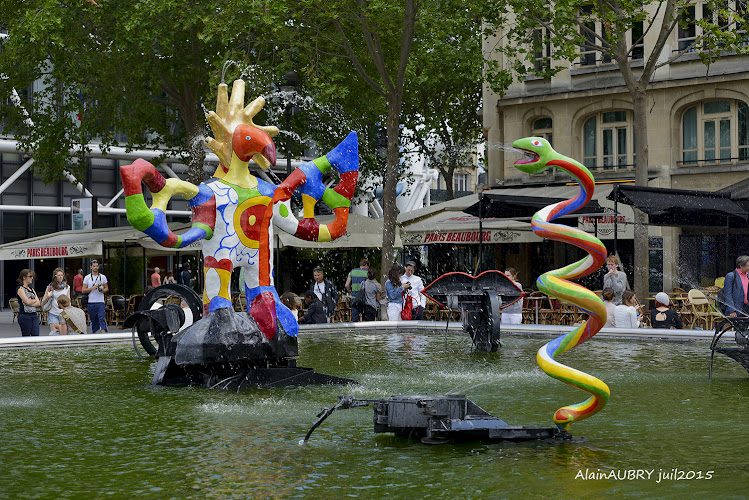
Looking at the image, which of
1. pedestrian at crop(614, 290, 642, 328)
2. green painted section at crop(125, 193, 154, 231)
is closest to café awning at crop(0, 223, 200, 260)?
pedestrian at crop(614, 290, 642, 328)

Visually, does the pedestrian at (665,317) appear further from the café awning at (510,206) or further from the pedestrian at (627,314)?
the café awning at (510,206)

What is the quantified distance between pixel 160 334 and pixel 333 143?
78.6ft

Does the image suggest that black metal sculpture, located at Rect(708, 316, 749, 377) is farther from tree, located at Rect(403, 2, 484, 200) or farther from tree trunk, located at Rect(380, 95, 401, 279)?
tree, located at Rect(403, 2, 484, 200)

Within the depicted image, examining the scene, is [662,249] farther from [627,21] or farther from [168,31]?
[168,31]

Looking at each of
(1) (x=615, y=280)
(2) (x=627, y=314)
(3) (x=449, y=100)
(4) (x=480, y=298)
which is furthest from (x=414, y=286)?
(3) (x=449, y=100)

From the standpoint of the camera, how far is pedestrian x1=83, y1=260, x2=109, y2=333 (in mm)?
20719

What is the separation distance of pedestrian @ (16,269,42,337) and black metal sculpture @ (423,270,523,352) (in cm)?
665

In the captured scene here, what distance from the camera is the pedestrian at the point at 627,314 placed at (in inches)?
651

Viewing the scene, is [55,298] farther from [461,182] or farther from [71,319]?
[461,182]

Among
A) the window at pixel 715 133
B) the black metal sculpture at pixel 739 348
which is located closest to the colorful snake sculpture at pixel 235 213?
the black metal sculpture at pixel 739 348

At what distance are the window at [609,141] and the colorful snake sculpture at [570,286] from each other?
24.8 metres

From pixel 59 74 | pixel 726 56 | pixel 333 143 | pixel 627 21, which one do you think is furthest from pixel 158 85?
pixel 726 56

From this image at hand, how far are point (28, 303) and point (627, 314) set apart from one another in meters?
9.81

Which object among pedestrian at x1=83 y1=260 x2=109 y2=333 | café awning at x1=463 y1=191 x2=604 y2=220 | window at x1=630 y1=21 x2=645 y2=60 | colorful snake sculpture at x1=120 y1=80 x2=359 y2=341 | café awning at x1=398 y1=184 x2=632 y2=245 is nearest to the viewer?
colorful snake sculpture at x1=120 y1=80 x2=359 y2=341
